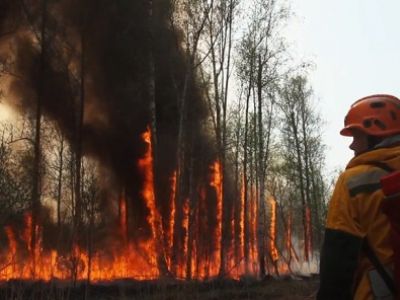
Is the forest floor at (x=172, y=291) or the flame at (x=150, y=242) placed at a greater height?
the flame at (x=150, y=242)

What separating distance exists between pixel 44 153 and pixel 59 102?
5958 mm

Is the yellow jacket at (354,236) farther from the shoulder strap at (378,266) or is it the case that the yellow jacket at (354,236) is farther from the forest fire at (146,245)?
the forest fire at (146,245)

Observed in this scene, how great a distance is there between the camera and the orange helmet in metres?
2.20

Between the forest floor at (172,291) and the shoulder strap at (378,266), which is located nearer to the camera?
the shoulder strap at (378,266)

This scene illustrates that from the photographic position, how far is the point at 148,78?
1938cm

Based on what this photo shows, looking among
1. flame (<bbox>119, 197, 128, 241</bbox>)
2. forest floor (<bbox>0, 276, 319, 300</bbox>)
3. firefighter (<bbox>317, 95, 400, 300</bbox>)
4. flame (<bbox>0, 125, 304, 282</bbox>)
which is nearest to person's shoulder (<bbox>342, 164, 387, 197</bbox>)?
firefighter (<bbox>317, 95, 400, 300</bbox>)

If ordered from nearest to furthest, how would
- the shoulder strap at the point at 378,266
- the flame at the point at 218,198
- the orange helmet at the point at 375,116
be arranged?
the shoulder strap at the point at 378,266
the orange helmet at the point at 375,116
the flame at the point at 218,198

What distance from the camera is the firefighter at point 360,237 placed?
1954 millimetres

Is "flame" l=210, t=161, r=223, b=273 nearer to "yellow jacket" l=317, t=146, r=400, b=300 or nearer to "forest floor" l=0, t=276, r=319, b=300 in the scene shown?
"forest floor" l=0, t=276, r=319, b=300

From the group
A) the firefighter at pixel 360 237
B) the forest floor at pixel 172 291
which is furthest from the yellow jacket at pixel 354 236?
the forest floor at pixel 172 291

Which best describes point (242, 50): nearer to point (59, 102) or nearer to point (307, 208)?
point (59, 102)

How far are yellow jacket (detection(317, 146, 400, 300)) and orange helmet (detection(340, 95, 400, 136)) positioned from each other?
20cm

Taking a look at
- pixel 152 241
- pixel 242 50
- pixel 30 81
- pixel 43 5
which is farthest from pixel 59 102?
pixel 242 50

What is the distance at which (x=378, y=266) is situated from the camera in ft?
6.45
